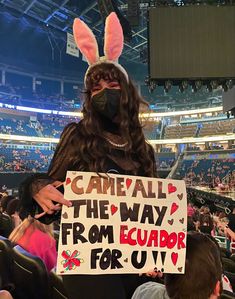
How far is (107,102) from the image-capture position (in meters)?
1.12

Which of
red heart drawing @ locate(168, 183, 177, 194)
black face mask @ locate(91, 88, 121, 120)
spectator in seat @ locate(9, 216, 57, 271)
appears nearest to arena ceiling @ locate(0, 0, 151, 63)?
spectator in seat @ locate(9, 216, 57, 271)

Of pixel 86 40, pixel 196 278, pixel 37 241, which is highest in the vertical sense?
pixel 86 40

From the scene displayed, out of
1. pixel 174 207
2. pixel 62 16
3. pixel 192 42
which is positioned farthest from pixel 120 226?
Result: pixel 62 16

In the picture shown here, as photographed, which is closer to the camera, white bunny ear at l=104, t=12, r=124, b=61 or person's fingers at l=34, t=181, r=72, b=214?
person's fingers at l=34, t=181, r=72, b=214

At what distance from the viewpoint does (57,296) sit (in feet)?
5.01

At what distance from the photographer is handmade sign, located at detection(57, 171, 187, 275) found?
0.96 meters

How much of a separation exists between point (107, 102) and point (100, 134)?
11 centimetres

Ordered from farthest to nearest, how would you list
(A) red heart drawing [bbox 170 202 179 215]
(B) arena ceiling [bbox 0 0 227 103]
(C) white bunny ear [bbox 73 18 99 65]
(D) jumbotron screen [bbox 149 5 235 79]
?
(B) arena ceiling [bbox 0 0 227 103] → (D) jumbotron screen [bbox 149 5 235 79] → (C) white bunny ear [bbox 73 18 99 65] → (A) red heart drawing [bbox 170 202 179 215]

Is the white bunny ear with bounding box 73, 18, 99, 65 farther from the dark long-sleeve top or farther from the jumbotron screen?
the jumbotron screen

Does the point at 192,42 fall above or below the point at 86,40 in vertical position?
above

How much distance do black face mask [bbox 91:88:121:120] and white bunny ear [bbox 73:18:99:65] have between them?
16cm

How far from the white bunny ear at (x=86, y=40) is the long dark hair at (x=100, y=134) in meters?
0.06

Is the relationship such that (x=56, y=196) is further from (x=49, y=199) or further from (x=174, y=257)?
(x=174, y=257)

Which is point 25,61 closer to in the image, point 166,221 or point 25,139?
point 25,139
